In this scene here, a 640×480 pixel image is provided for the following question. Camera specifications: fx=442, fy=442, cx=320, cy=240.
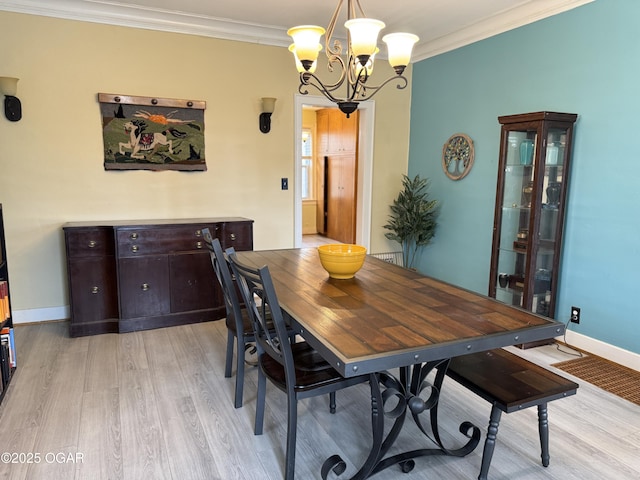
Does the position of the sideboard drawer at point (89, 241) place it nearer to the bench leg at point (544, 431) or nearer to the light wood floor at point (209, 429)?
the light wood floor at point (209, 429)

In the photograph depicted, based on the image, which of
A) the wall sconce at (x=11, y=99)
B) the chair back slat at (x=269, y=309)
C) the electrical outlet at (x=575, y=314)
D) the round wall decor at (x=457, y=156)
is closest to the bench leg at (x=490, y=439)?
the chair back slat at (x=269, y=309)

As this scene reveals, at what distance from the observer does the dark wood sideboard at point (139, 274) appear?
3.47 metres

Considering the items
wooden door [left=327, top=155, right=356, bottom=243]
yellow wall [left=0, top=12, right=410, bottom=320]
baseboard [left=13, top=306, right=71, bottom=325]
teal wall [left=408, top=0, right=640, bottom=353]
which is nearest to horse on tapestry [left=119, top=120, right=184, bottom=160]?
yellow wall [left=0, top=12, right=410, bottom=320]

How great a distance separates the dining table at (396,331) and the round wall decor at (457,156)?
2260 mm

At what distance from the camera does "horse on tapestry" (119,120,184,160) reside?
3859 mm

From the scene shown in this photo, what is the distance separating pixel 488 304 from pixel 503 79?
8.91 ft

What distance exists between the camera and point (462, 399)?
8.60 feet

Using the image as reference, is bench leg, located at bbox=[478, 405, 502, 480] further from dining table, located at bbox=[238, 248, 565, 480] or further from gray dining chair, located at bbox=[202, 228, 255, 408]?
gray dining chair, located at bbox=[202, 228, 255, 408]

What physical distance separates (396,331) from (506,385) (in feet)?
2.09

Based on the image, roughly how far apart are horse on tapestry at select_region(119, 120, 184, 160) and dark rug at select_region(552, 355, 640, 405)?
3.64m

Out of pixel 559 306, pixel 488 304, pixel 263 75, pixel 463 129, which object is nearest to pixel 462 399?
pixel 488 304

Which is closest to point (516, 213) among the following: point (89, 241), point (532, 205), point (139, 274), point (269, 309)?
point (532, 205)

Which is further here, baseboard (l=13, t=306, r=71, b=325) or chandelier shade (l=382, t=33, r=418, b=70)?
baseboard (l=13, t=306, r=71, b=325)

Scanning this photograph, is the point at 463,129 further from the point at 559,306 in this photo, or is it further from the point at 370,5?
the point at 559,306
